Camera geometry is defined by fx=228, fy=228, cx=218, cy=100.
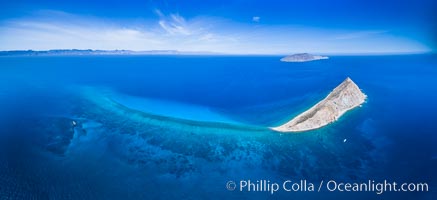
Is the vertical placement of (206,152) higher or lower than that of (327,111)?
lower

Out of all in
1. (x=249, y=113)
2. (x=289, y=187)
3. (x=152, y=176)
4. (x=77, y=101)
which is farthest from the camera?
(x=77, y=101)

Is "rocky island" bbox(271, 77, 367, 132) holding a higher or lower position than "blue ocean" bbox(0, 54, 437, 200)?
higher

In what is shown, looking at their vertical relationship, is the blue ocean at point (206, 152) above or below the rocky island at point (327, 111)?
below

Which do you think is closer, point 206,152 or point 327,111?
point 206,152

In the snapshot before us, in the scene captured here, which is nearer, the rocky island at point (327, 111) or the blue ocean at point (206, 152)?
the blue ocean at point (206, 152)

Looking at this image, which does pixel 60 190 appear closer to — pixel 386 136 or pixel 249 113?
pixel 249 113

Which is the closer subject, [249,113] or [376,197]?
[376,197]

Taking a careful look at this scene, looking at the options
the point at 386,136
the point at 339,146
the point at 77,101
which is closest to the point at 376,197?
the point at 339,146

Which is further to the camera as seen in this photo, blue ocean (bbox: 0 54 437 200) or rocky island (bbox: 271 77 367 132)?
rocky island (bbox: 271 77 367 132)
